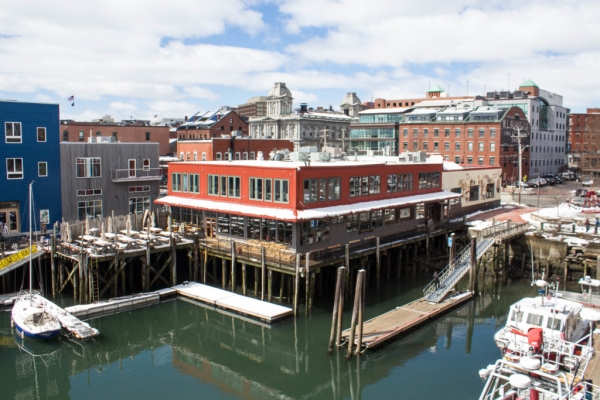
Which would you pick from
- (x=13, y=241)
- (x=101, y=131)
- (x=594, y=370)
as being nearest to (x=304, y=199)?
(x=594, y=370)

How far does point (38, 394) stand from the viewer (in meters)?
25.0

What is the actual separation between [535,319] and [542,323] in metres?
0.36

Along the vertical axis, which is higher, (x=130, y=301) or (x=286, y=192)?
(x=286, y=192)

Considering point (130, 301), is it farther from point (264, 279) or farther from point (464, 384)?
point (464, 384)

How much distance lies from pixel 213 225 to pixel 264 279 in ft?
25.6

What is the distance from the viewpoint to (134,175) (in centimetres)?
4984

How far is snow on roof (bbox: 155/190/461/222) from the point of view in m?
34.5

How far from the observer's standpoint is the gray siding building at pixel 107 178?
4581 centimetres

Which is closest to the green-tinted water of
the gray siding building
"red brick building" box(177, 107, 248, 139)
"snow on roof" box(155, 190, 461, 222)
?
"snow on roof" box(155, 190, 461, 222)

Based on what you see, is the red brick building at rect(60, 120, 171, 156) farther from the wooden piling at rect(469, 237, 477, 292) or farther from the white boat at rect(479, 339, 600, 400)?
the white boat at rect(479, 339, 600, 400)

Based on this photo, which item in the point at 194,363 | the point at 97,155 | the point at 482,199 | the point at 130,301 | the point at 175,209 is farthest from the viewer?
the point at 482,199

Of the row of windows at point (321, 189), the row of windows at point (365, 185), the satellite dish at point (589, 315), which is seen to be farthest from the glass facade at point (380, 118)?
the satellite dish at point (589, 315)

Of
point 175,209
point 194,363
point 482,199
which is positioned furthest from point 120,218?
point 482,199

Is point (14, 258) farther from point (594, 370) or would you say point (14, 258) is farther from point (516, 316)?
point (594, 370)
